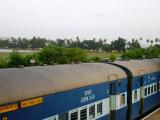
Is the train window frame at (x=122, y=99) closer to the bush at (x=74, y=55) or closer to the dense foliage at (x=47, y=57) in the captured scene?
the dense foliage at (x=47, y=57)

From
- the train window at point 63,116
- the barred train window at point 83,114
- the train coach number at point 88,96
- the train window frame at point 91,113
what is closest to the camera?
the train window at point 63,116

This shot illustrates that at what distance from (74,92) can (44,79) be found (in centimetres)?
157

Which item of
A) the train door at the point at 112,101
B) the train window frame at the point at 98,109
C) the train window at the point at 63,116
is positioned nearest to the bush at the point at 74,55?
the train door at the point at 112,101

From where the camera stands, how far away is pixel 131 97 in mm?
19234

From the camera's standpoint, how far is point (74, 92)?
1309 cm

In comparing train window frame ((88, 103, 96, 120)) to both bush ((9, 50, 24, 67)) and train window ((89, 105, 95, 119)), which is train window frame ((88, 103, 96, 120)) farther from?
bush ((9, 50, 24, 67))

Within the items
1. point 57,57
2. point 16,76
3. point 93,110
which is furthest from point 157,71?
point 57,57

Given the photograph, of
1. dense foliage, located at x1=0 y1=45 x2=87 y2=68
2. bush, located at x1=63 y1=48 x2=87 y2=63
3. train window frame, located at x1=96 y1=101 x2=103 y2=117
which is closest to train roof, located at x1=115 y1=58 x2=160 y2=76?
train window frame, located at x1=96 y1=101 x2=103 y2=117

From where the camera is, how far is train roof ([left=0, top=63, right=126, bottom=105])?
10008mm

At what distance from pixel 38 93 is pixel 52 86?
3.54 ft

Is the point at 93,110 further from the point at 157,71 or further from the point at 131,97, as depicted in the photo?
the point at 157,71

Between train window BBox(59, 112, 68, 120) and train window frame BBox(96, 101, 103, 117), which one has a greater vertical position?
train window BBox(59, 112, 68, 120)

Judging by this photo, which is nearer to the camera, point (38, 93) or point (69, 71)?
point (38, 93)

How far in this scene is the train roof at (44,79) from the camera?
32.8ft
